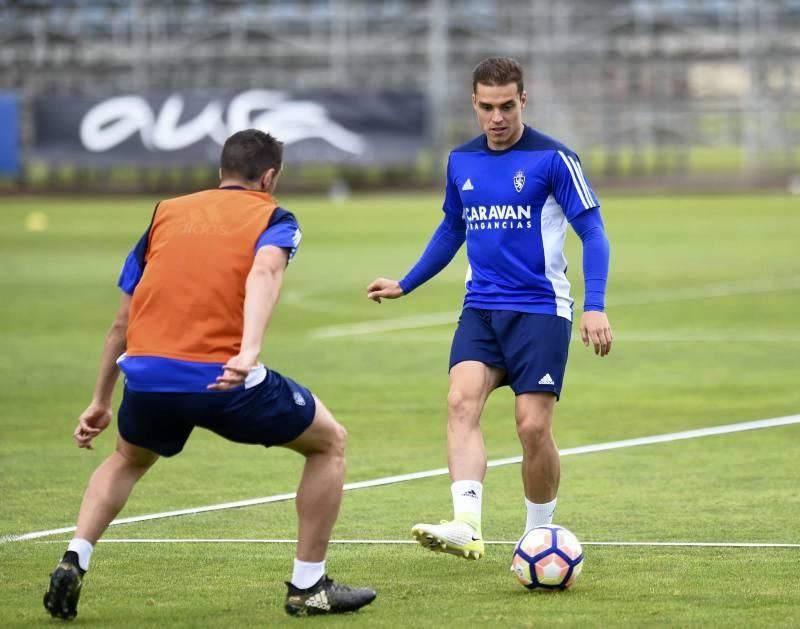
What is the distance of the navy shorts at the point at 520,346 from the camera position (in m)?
7.46

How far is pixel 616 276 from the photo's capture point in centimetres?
2470

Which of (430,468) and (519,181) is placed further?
(430,468)

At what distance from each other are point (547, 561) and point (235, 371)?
1.66 m

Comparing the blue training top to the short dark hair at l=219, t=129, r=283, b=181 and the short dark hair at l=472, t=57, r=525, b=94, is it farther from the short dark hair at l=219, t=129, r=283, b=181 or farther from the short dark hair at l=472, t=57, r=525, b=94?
the short dark hair at l=219, t=129, r=283, b=181

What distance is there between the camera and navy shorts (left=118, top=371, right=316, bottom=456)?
20.4 ft

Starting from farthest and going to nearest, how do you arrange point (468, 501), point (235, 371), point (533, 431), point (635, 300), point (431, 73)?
point (431, 73) → point (635, 300) → point (533, 431) → point (468, 501) → point (235, 371)

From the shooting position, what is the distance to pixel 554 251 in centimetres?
759

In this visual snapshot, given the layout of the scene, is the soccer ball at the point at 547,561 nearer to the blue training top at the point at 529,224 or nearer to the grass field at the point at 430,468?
the grass field at the point at 430,468

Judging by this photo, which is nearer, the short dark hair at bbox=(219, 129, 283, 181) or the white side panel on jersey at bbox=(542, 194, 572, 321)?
the short dark hair at bbox=(219, 129, 283, 181)

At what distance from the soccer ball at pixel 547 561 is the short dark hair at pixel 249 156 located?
190cm

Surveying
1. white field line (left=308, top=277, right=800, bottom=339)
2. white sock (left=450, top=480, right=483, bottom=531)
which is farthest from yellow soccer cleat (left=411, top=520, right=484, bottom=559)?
white field line (left=308, top=277, right=800, bottom=339)

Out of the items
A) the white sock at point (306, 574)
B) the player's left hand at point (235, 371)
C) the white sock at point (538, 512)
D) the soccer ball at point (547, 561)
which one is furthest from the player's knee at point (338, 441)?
the white sock at point (538, 512)

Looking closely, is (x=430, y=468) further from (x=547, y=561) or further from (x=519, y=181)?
(x=547, y=561)

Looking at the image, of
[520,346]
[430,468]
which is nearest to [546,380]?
[520,346]
